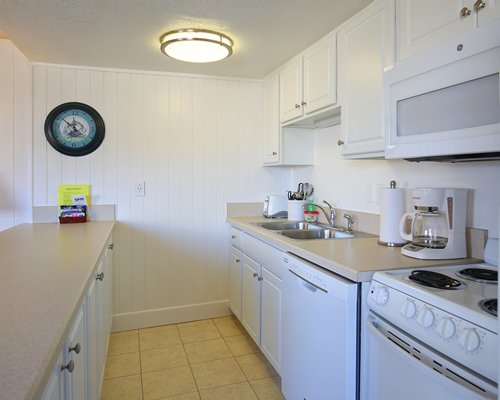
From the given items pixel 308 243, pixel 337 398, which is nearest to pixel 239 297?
pixel 308 243

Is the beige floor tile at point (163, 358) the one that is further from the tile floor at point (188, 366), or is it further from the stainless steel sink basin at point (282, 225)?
the stainless steel sink basin at point (282, 225)

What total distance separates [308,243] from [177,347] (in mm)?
1444

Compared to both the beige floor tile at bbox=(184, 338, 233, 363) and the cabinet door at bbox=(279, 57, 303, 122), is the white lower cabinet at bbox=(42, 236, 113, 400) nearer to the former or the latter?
the beige floor tile at bbox=(184, 338, 233, 363)

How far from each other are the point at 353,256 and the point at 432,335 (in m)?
0.61

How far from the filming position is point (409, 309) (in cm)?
115

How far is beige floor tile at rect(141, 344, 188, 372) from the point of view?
97.6 inches

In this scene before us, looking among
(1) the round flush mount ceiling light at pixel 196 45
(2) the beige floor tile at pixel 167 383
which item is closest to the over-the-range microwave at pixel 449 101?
(1) the round flush mount ceiling light at pixel 196 45

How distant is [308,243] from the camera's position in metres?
1.96

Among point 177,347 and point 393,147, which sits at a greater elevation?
point 393,147

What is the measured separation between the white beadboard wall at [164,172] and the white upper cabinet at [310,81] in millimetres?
600

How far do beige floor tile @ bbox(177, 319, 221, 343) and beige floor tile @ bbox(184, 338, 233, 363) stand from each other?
0.07 m

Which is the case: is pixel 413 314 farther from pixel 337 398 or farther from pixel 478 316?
pixel 337 398

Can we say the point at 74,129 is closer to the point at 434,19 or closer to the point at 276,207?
the point at 276,207

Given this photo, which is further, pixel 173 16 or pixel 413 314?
pixel 173 16
